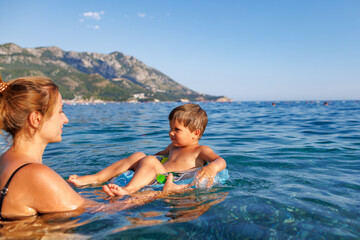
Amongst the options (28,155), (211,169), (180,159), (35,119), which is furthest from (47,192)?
(180,159)

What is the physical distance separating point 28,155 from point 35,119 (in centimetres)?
34

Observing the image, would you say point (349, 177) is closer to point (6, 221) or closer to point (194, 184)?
point (194, 184)

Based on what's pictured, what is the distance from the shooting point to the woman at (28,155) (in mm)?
2184

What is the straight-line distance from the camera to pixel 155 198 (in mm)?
3271

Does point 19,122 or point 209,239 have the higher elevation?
point 19,122

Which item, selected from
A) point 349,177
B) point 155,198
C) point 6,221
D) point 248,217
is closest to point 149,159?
point 155,198

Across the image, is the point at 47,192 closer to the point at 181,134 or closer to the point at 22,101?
the point at 22,101

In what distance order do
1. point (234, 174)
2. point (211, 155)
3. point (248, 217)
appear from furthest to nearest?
point (234, 174) → point (211, 155) → point (248, 217)

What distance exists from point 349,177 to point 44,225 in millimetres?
4635

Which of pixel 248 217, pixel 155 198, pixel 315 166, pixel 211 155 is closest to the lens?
pixel 248 217

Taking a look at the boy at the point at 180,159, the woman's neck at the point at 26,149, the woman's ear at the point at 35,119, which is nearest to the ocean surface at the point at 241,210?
the boy at the point at 180,159

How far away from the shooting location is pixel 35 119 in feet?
7.89

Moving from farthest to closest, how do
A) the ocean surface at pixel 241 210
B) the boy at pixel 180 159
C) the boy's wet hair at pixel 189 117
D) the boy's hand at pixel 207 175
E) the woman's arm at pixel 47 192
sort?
the boy's wet hair at pixel 189 117 < the boy at pixel 180 159 < the boy's hand at pixel 207 175 < the ocean surface at pixel 241 210 < the woman's arm at pixel 47 192

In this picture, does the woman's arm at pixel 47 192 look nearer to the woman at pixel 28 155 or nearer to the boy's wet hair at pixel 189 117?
the woman at pixel 28 155
